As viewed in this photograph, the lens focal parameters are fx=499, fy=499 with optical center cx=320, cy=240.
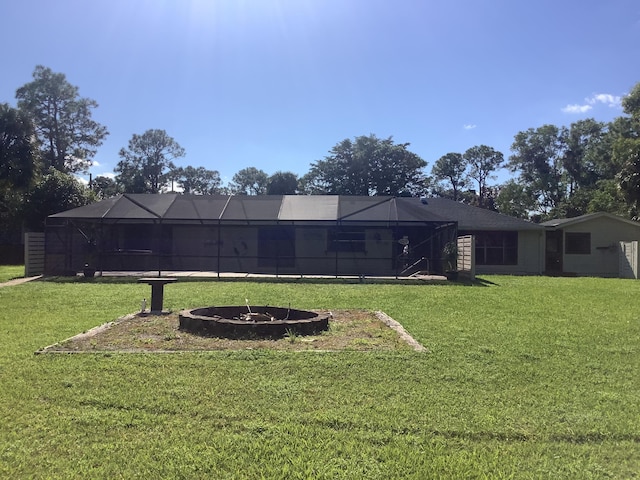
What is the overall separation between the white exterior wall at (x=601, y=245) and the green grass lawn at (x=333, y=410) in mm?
17463

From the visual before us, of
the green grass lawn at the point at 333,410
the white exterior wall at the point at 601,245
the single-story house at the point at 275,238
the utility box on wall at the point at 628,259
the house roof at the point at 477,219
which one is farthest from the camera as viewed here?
the white exterior wall at the point at 601,245

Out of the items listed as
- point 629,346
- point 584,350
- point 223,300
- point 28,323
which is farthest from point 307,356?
point 223,300

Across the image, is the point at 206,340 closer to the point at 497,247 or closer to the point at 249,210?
the point at 249,210

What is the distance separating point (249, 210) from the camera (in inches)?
793

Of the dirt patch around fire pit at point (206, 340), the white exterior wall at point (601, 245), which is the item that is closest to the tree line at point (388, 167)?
the white exterior wall at point (601, 245)

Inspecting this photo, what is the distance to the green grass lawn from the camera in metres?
2.98

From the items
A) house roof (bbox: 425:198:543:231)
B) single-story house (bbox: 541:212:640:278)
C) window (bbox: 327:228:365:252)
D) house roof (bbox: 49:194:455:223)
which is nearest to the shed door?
single-story house (bbox: 541:212:640:278)

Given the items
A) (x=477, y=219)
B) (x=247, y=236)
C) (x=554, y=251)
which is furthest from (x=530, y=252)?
(x=247, y=236)

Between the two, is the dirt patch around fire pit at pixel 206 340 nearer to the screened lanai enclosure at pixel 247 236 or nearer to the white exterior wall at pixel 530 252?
the screened lanai enclosure at pixel 247 236

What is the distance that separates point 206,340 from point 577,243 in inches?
854

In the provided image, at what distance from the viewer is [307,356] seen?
18.3 ft

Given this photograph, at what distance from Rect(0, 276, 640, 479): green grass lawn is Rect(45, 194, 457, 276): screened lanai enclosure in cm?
1197

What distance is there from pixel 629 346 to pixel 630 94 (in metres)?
29.2

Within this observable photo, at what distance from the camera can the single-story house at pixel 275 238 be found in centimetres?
1902
